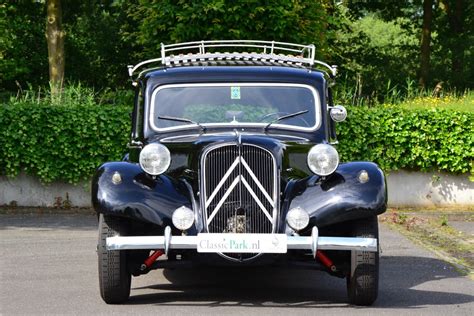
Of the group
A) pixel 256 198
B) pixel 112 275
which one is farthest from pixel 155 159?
pixel 112 275

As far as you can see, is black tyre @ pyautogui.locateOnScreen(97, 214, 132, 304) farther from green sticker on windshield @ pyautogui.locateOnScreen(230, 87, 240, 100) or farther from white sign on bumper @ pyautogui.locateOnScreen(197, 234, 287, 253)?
green sticker on windshield @ pyautogui.locateOnScreen(230, 87, 240, 100)

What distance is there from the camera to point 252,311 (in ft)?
28.9

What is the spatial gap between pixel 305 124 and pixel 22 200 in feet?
28.9

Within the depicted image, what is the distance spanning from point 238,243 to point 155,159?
1183mm

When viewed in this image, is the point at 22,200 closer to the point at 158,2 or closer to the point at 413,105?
the point at 158,2

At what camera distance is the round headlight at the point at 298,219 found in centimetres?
895

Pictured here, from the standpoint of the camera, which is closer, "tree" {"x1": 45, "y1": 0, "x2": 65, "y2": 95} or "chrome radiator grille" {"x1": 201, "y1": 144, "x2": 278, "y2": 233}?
"chrome radiator grille" {"x1": 201, "y1": 144, "x2": 278, "y2": 233}

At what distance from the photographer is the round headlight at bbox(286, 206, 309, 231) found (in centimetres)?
895

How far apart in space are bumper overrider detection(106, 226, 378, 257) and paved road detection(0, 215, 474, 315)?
1.68ft

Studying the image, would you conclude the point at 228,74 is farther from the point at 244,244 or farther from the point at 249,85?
the point at 244,244

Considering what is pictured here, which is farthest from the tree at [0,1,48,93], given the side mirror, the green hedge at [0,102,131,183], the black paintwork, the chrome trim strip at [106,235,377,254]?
the chrome trim strip at [106,235,377,254]

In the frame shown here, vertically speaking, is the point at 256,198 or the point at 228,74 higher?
the point at 228,74

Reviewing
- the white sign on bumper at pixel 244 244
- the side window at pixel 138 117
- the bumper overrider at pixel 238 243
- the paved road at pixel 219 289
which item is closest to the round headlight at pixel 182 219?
the bumper overrider at pixel 238 243

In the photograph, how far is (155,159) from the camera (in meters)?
9.30
